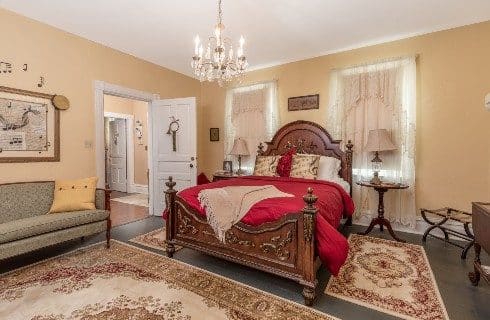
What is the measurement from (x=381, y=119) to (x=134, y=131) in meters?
6.20

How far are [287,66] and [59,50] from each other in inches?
139

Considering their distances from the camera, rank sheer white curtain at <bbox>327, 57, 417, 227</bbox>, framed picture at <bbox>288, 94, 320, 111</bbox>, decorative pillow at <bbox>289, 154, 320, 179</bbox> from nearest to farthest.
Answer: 1. sheer white curtain at <bbox>327, 57, 417, 227</bbox>
2. decorative pillow at <bbox>289, 154, 320, 179</bbox>
3. framed picture at <bbox>288, 94, 320, 111</bbox>

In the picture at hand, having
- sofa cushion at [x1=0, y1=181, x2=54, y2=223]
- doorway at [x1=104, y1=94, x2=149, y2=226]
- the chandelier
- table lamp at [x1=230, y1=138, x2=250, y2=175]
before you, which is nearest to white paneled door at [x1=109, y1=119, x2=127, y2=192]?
doorway at [x1=104, y1=94, x2=149, y2=226]

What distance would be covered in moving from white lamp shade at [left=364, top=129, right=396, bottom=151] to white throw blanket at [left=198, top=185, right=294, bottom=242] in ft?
5.72

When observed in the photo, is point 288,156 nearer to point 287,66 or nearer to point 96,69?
point 287,66

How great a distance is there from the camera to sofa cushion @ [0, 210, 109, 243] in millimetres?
2463

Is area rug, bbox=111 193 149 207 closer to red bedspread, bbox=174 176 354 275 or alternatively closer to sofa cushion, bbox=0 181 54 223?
sofa cushion, bbox=0 181 54 223

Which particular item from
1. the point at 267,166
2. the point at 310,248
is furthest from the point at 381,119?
the point at 310,248

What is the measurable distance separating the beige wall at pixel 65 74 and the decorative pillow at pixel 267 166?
2.51 metres

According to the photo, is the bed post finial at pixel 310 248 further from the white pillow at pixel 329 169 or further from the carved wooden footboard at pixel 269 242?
the white pillow at pixel 329 169

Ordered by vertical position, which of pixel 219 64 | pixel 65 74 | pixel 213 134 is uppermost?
pixel 65 74

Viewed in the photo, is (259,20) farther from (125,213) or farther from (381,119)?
(125,213)

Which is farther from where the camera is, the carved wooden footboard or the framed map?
the framed map

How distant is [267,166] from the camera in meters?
4.26
